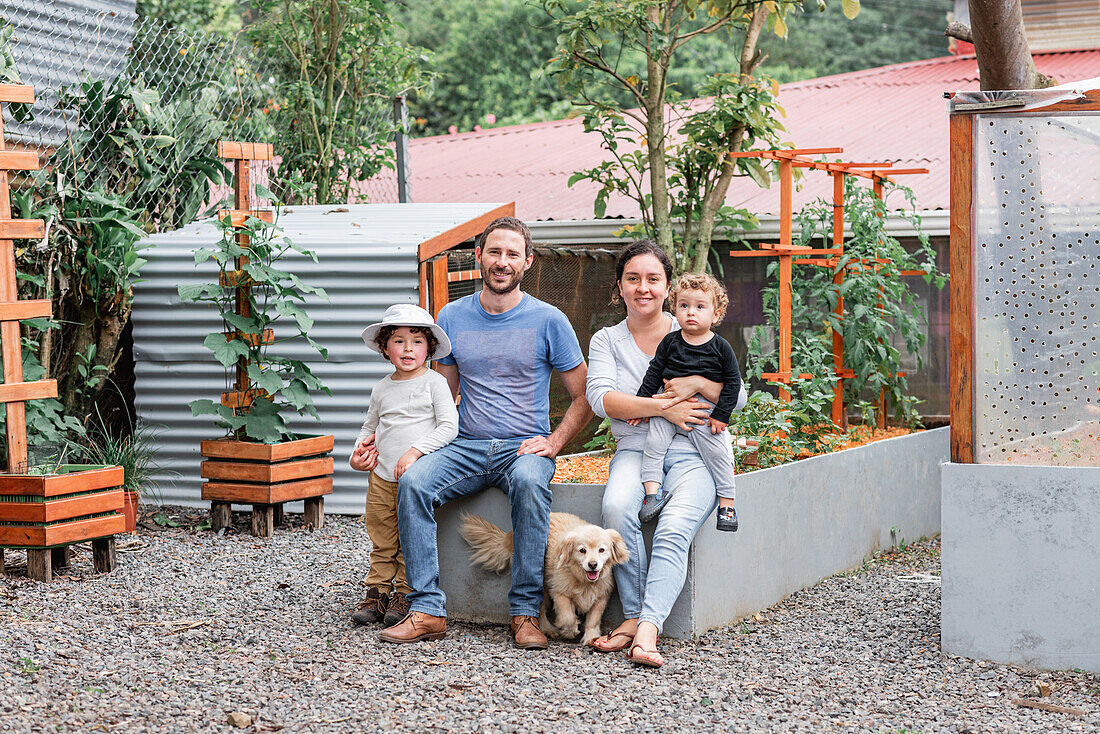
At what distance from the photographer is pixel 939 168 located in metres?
9.52

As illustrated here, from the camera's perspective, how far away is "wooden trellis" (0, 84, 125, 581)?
203 inches

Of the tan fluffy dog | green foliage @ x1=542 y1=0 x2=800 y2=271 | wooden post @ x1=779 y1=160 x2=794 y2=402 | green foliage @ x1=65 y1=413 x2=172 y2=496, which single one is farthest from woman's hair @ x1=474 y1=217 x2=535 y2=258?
green foliage @ x1=542 y1=0 x2=800 y2=271

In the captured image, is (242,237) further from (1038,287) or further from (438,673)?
(1038,287)

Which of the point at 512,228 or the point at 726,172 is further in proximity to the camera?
the point at 726,172

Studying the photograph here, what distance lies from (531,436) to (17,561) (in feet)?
8.93

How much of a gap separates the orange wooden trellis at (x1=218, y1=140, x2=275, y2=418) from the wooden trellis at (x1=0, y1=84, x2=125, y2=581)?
1198 mm

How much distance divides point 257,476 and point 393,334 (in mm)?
1911

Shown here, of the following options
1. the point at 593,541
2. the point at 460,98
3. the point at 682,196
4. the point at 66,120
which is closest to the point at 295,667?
the point at 593,541

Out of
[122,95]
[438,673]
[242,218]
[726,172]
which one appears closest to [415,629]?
[438,673]

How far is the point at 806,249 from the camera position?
6922 millimetres

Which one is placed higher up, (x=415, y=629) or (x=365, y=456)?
(x=365, y=456)

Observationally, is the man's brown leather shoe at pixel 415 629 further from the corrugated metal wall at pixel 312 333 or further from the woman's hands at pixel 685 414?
the corrugated metal wall at pixel 312 333

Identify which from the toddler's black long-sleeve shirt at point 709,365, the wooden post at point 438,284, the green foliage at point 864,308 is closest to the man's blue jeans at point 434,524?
the toddler's black long-sleeve shirt at point 709,365

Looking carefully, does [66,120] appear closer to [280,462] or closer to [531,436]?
[280,462]
